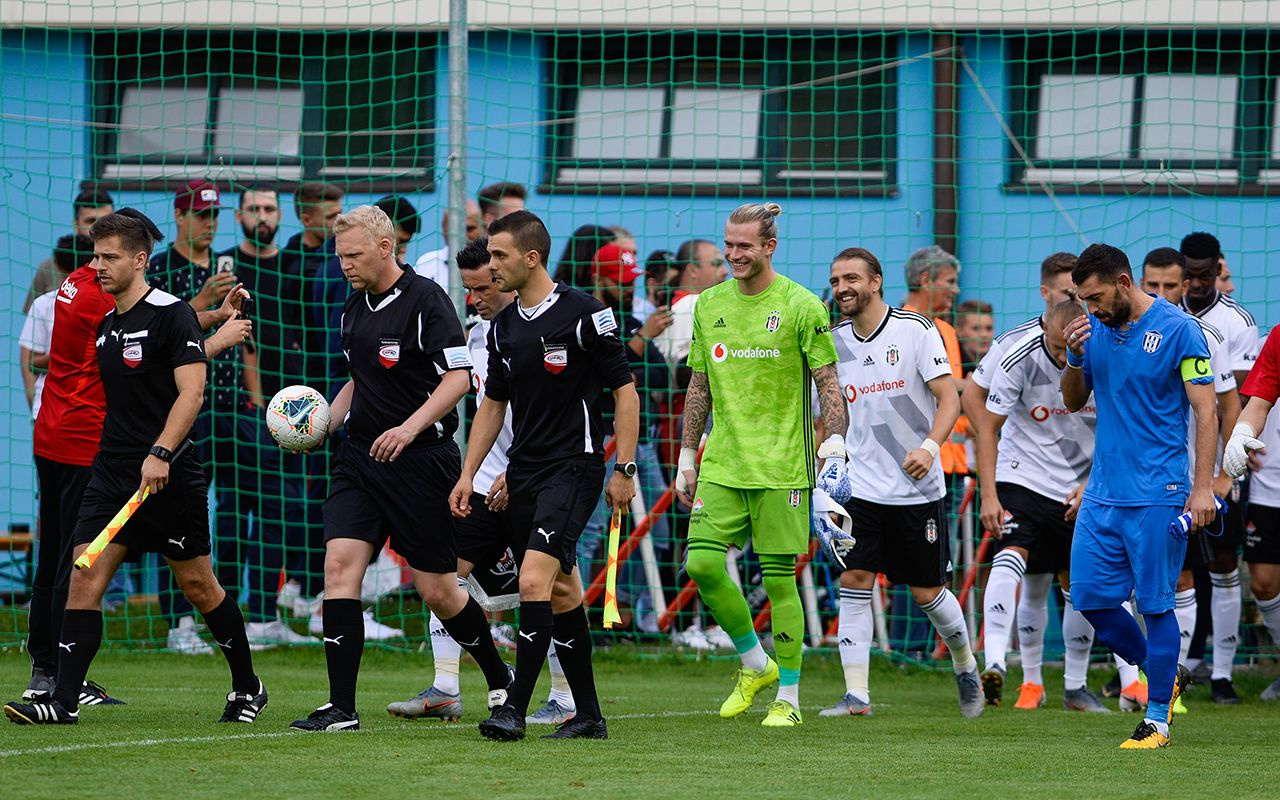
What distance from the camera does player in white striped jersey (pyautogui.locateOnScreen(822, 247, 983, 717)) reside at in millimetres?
8258

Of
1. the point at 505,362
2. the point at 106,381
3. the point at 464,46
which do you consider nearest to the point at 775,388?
the point at 505,362

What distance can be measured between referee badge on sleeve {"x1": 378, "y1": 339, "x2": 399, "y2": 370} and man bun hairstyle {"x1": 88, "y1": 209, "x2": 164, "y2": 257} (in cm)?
104

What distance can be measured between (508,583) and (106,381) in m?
1.94

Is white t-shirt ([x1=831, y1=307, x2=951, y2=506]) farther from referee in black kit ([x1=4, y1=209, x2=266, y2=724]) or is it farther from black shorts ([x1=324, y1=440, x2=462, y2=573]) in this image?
referee in black kit ([x1=4, y1=209, x2=266, y2=724])

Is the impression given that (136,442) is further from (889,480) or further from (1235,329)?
(1235,329)

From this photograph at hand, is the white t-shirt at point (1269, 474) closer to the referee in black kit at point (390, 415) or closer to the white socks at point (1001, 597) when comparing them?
the white socks at point (1001, 597)

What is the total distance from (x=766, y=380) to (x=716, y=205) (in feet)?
15.5

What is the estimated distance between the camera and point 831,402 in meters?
7.46

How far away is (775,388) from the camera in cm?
762

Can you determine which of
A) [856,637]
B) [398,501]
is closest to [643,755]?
[398,501]

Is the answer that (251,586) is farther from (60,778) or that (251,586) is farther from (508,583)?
(60,778)

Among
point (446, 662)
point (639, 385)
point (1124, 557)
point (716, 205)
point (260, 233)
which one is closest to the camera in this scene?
point (1124, 557)

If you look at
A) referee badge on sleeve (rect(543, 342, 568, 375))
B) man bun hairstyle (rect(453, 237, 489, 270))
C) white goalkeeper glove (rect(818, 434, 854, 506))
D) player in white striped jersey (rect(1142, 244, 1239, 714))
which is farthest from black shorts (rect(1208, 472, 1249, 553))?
referee badge on sleeve (rect(543, 342, 568, 375))

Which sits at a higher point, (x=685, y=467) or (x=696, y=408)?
(x=696, y=408)
